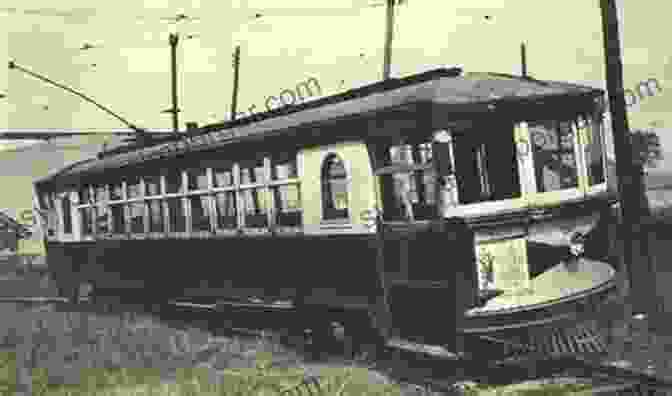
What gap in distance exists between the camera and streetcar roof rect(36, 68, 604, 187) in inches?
258

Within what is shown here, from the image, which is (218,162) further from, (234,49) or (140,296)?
(234,49)

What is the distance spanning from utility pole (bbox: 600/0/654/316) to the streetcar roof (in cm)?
157

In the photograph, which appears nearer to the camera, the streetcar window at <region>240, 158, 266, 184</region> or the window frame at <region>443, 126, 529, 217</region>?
the window frame at <region>443, 126, 529, 217</region>

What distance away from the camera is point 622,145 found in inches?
339

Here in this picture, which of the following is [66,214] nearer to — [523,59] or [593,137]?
[523,59]

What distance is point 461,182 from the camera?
6.52 metres

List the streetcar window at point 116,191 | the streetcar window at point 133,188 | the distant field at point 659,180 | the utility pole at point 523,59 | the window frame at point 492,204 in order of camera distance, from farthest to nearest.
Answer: the distant field at point 659,180 < the utility pole at point 523,59 < the streetcar window at point 116,191 < the streetcar window at point 133,188 < the window frame at point 492,204

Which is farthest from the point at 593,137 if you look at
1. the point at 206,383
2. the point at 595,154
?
the point at 206,383

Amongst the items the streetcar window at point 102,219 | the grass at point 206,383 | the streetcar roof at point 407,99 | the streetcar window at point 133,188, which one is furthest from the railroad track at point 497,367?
the streetcar window at point 102,219

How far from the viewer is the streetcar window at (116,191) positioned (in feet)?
33.6

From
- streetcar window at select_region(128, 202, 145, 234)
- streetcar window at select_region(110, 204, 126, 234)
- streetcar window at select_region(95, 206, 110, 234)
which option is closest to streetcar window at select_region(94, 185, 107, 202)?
streetcar window at select_region(95, 206, 110, 234)

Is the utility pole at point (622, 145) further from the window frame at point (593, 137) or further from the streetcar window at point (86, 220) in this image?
the streetcar window at point (86, 220)

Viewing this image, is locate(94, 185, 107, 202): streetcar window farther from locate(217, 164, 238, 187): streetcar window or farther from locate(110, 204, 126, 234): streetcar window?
locate(217, 164, 238, 187): streetcar window

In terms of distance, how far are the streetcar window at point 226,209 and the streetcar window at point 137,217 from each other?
1.80 meters
